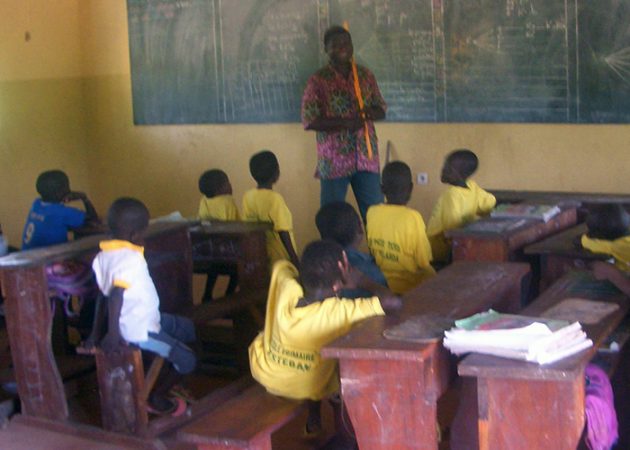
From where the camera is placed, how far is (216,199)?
511cm

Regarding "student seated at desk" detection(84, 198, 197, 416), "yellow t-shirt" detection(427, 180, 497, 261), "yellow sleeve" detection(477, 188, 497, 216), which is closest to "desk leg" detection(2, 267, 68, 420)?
"student seated at desk" detection(84, 198, 197, 416)

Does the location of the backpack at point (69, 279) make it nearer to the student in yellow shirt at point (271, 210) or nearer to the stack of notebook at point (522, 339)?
the student in yellow shirt at point (271, 210)

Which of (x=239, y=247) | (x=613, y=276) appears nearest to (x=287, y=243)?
(x=239, y=247)

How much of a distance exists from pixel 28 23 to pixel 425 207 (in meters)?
3.33

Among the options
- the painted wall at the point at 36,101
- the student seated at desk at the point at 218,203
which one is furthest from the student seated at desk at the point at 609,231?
the painted wall at the point at 36,101

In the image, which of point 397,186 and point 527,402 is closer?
point 527,402

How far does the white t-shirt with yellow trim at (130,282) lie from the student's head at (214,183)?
53.4 inches

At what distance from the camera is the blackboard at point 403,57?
5348 millimetres

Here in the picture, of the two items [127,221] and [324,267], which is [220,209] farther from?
[324,267]

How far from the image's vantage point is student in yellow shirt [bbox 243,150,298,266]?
4734 mm

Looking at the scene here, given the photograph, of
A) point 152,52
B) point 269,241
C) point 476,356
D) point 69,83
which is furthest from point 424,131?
point 476,356

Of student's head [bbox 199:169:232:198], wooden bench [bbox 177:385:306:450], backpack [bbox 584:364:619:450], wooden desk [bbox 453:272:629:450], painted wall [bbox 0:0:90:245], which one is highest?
painted wall [bbox 0:0:90:245]

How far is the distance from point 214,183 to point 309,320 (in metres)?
2.31

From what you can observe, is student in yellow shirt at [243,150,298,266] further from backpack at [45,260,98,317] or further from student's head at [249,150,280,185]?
backpack at [45,260,98,317]
